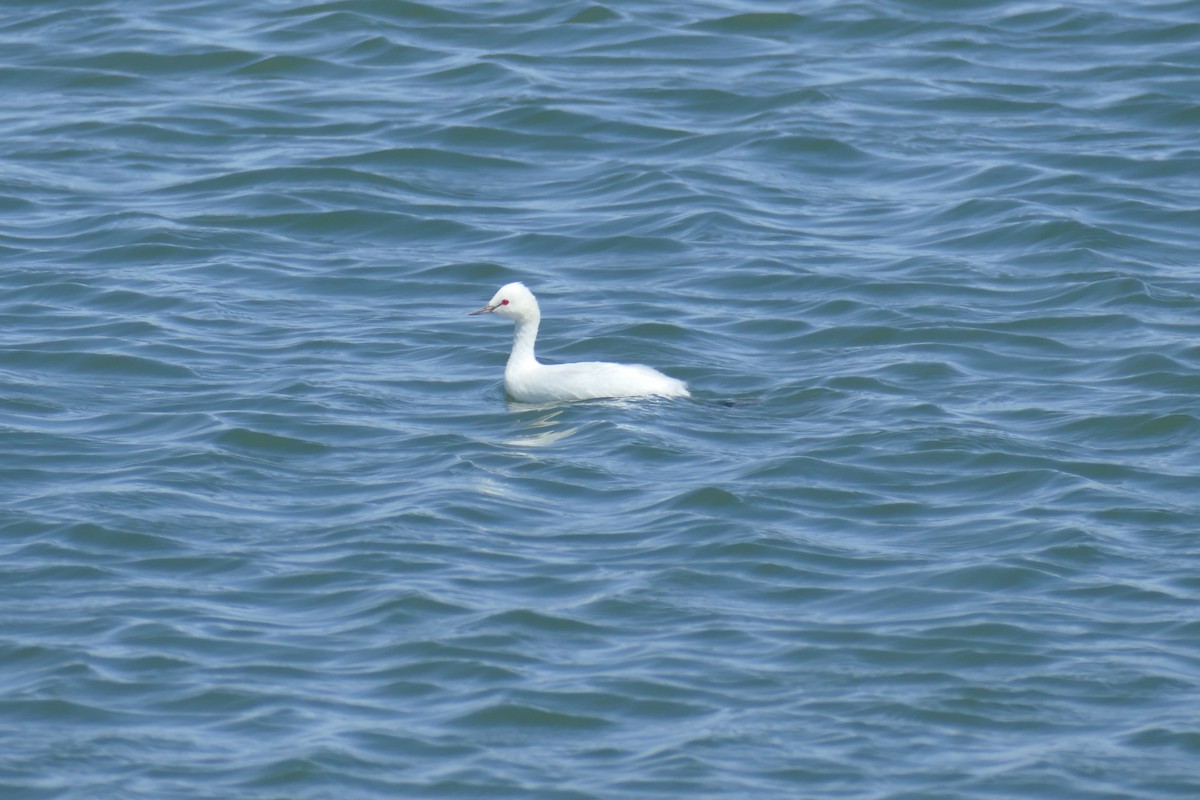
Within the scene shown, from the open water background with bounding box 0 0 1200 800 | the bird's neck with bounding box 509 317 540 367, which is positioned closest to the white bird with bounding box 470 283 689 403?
the bird's neck with bounding box 509 317 540 367

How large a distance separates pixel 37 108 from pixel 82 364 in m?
5.04

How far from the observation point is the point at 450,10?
18.8 m

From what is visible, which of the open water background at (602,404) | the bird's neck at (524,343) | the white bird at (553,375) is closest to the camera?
the open water background at (602,404)

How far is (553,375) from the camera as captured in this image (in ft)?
39.0

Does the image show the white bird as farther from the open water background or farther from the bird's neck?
the open water background

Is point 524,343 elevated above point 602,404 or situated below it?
above

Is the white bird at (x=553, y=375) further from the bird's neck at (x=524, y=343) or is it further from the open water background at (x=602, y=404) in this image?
the open water background at (x=602, y=404)

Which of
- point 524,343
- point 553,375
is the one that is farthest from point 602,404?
point 524,343

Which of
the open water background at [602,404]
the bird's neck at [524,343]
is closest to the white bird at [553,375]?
the bird's neck at [524,343]

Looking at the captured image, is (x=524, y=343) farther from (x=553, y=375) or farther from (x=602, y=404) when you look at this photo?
(x=602, y=404)

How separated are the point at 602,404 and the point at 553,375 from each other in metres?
0.33

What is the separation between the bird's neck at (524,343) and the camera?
39.6ft

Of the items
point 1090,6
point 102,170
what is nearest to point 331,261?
point 102,170

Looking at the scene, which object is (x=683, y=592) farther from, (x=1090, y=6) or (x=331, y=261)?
(x=1090, y=6)
